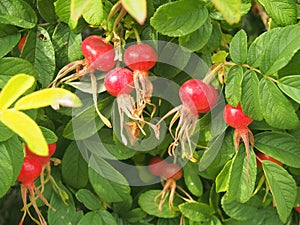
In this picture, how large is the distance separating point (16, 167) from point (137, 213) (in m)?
0.34

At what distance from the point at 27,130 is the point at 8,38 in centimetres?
51

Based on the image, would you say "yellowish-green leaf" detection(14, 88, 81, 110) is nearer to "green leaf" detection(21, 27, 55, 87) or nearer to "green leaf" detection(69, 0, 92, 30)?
"green leaf" detection(69, 0, 92, 30)

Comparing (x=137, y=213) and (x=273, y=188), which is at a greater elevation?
(x=273, y=188)

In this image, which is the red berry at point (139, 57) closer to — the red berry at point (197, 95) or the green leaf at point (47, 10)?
the red berry at point (197, 95)

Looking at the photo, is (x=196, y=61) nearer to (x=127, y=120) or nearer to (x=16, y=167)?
(x=127, y=120)

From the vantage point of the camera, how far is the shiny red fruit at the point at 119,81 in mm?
997

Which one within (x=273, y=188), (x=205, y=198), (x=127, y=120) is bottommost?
(x=205, y=198)

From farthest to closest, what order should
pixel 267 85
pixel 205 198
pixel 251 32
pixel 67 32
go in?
pixel 251 32
pixel 205 198
pixel 67 32
pixel 267 85

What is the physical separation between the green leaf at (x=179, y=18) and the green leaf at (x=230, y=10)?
282 mm

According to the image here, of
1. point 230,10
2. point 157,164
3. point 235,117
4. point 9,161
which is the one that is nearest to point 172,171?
point 157,164

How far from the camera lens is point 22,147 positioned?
104 centimetres

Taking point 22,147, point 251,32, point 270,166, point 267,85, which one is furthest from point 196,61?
point 251,32

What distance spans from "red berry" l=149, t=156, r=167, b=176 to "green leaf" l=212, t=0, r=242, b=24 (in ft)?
2.02

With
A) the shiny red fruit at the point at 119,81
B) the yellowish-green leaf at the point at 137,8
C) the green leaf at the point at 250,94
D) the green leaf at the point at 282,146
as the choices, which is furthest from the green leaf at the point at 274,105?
the yellowish-green leaf at the point at 137,8
